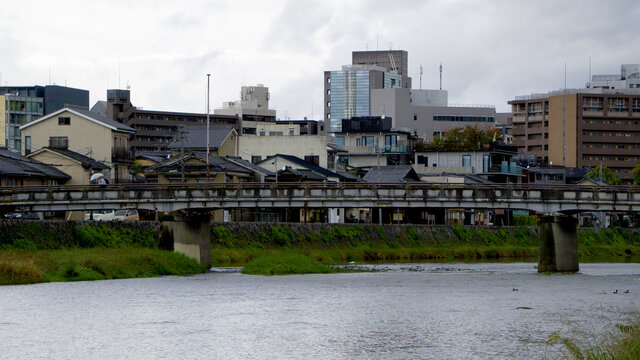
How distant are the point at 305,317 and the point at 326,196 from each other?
25.5 metres

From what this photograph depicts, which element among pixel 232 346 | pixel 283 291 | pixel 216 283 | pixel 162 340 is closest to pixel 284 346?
pixel 232 346

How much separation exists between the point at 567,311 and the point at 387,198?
24.6 metres

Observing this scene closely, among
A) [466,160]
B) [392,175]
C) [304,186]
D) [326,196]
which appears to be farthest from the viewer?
[466,160]

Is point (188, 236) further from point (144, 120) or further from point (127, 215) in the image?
point (144, 120)

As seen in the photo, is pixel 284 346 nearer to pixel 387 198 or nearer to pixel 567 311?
pixel 567 311

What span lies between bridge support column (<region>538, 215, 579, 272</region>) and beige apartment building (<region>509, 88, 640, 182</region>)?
115 metres

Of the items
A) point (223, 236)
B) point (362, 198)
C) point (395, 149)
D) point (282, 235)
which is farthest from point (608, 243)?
point (362, 198)

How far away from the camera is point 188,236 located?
223 ft

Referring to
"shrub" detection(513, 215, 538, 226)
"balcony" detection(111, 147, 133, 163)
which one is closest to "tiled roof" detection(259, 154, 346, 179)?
"balcony" detection(111, 147, 133, 163)

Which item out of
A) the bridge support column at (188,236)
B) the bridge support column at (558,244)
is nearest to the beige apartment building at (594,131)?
the bridge support column at (558,244)

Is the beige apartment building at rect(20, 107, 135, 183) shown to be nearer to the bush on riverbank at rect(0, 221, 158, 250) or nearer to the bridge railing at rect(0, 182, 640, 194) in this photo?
the bush on riverbank at rect(0, 221, 158, 250)

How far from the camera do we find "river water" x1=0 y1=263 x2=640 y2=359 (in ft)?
105

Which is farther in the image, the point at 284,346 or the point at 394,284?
the point at 394,284

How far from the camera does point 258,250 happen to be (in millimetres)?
82500
